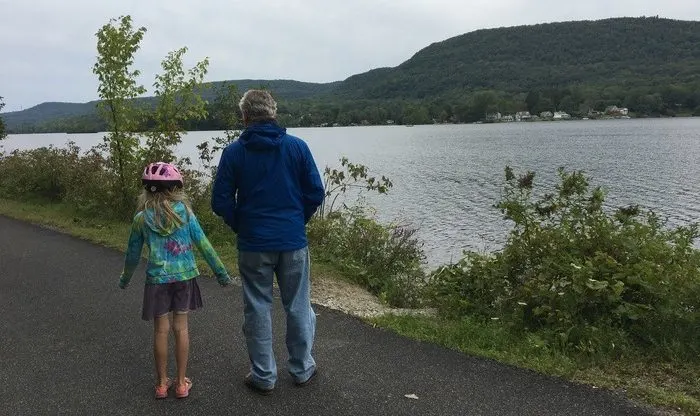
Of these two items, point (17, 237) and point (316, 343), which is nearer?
point (316, 343)

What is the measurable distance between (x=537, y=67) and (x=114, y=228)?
134 m

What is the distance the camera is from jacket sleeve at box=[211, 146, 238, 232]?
149 inches

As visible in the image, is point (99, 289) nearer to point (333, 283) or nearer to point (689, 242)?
point (333, 283)

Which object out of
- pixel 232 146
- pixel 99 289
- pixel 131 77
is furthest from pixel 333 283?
pixel 131 77

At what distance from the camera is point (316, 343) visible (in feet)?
16.6

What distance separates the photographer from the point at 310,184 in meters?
3.89

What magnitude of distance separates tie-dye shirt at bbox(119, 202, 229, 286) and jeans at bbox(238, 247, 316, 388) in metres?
0.26

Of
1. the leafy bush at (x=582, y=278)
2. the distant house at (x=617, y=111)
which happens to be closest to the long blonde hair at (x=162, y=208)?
the leafy bush at (x=582, y=278)

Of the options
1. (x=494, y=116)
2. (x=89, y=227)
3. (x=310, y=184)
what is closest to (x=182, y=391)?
(x=310, y=184)

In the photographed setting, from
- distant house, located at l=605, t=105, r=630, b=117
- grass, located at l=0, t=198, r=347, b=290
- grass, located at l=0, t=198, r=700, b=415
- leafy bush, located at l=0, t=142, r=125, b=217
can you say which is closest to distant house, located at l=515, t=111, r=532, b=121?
distant house, located at l=605, t=105, r=630, b=117

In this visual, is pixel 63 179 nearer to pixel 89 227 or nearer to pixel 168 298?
pixel 89 227

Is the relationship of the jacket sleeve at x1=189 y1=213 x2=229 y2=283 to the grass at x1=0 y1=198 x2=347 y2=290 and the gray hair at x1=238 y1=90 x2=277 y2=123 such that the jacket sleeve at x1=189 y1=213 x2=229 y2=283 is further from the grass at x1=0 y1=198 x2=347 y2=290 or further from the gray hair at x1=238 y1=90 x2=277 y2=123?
the grass at x1=0 y1=198 x2=347 y2=290

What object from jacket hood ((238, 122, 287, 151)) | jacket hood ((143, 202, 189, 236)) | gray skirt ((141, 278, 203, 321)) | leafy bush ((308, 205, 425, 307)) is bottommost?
leafy bush ((308, 205, 425, 307))

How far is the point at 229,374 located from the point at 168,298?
2.76ft
